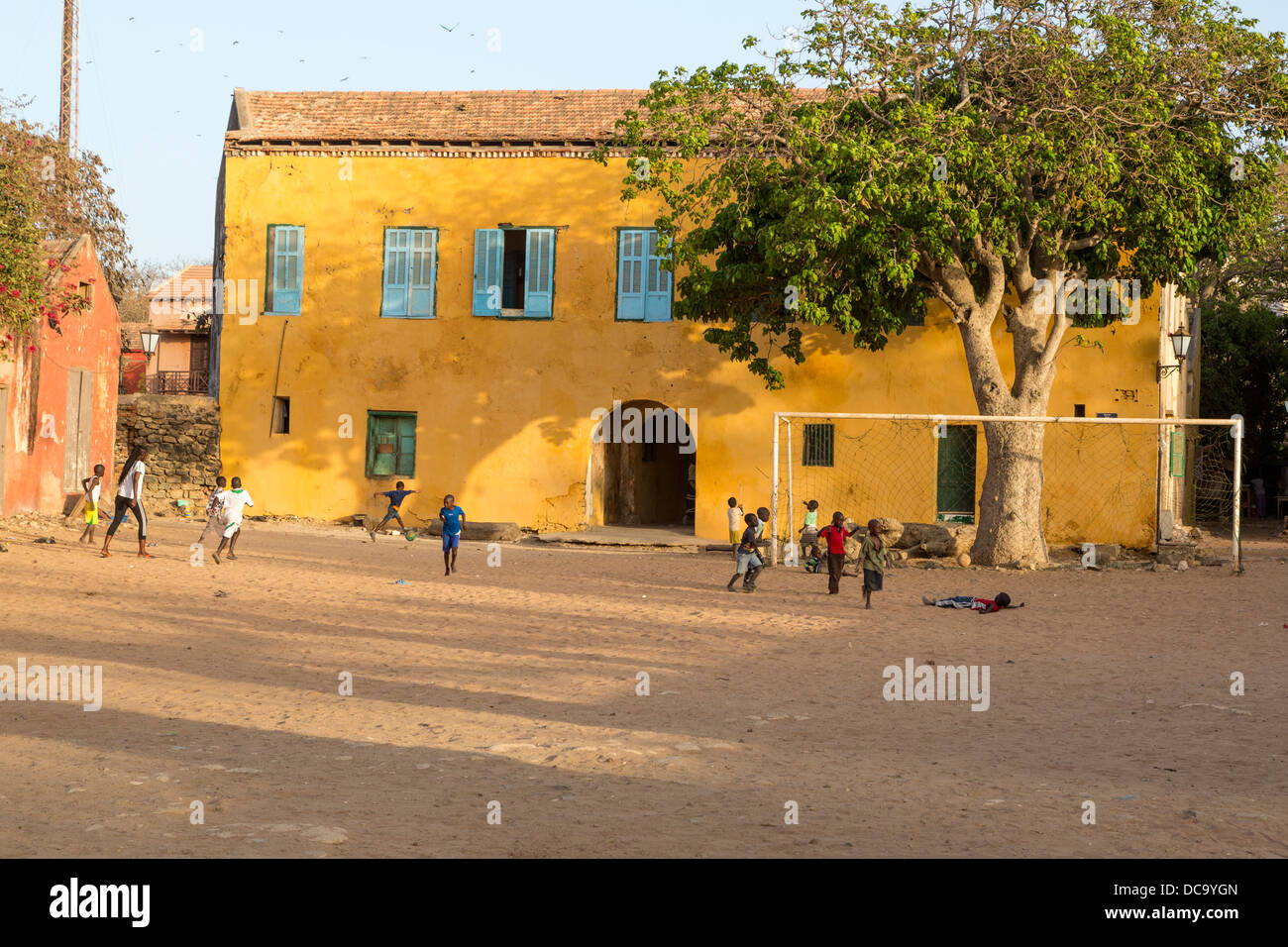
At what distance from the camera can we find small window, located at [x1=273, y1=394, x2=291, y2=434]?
2644cm

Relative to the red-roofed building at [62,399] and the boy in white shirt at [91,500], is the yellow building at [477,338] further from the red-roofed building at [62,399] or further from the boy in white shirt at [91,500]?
the boy in white shirt at [91,500]

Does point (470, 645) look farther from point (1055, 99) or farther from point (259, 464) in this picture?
point (259, 464)

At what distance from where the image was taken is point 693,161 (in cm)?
2497

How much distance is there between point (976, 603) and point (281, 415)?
1591cm

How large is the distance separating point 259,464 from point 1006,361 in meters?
14.6

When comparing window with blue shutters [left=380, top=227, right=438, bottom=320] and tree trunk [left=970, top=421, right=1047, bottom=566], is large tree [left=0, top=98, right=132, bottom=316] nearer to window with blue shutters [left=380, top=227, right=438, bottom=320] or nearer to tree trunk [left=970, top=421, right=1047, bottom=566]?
window with blue shutters [left=380, top=227, right=438, bottom=320]

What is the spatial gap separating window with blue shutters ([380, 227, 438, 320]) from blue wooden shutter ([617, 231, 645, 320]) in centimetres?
369

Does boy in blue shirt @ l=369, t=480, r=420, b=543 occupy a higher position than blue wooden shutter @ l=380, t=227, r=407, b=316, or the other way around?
blue wooden shutter @ l=380, t=227, r=407, b=316

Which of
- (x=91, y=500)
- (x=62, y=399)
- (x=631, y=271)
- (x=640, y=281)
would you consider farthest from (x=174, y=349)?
(x=91, y=500)

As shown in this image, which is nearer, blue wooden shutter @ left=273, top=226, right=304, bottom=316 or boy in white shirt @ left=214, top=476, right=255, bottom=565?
boy in white shirt @ left=214, top=476, right=255, bottom=565

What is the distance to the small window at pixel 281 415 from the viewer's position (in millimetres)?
26438

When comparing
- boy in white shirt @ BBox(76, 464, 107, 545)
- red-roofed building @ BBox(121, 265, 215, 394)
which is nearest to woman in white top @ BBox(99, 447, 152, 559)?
boy in white shirt @ BBox(76, 464, 107, 545)

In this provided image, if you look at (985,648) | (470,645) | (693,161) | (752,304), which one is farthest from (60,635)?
(693,161)

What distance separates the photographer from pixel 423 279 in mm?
25984
